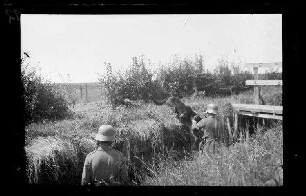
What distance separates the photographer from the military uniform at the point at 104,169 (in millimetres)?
4130

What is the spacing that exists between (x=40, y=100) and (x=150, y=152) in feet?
9.73

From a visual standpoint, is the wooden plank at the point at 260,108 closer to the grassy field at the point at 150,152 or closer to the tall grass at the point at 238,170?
the grassy field at the point at 150,152

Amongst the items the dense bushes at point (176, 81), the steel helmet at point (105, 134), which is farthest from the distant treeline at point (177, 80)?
the steel helmet at point (105, 134)

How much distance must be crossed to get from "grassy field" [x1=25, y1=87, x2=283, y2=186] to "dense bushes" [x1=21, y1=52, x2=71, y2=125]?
1.78 ft

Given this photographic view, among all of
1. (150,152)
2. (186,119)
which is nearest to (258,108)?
(186,119)

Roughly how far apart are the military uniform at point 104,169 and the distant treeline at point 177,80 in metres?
5.34

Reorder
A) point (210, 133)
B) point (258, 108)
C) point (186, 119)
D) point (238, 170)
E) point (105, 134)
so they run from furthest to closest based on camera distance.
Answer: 1. point (186, 119)
2. point (258, 108)
3. point (210, 133)
4. point (105, 134)
5. point (238, 170)

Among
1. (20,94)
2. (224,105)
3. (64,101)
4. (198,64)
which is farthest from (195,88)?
(20,94)

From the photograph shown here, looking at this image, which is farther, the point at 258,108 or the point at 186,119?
the point at 186,119

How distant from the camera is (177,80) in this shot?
1285 cm

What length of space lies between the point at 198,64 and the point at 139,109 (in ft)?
20.9

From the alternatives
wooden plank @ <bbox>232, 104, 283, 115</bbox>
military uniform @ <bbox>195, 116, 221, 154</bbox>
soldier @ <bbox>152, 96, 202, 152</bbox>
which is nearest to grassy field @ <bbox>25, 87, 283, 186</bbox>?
soldier @ <bbox>152, 96, 202, 152</bbox>

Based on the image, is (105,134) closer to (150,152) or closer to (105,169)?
(105,169)

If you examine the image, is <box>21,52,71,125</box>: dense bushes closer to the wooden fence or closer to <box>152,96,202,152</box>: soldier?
<box>152,96,202,152</box>: soldier
